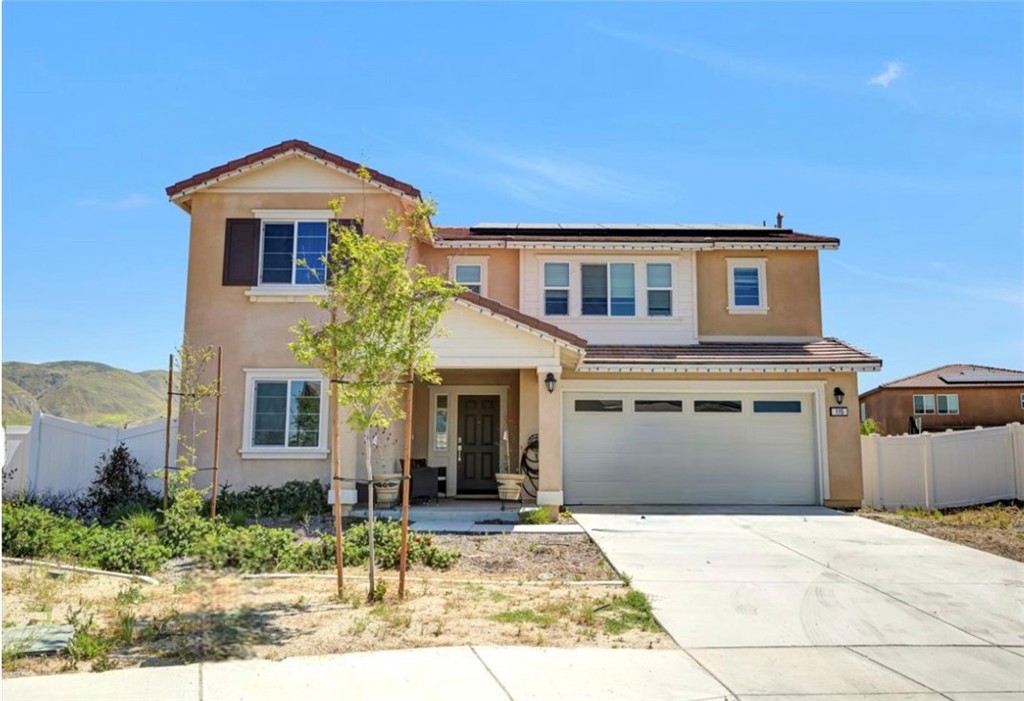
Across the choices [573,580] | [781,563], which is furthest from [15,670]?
[781,563]

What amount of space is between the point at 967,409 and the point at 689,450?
33.7m

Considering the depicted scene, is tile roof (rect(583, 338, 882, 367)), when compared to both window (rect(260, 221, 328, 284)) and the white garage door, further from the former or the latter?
window (rect(260, 221, 328, 284))

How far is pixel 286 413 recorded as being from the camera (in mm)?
14938

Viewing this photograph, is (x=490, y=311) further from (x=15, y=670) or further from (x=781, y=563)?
(x=15, y=670)

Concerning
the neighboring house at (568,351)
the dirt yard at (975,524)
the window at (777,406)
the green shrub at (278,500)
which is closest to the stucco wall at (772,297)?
the neighboring house at (568,351)

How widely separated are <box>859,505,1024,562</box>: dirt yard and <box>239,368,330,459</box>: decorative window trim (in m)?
10.7

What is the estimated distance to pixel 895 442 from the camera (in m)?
17.6

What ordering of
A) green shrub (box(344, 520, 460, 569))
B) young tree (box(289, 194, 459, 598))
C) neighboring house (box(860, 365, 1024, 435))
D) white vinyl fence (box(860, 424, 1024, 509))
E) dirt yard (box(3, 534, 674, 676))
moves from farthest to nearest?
neighboring house (box(860, 365, 1024, 435)) → white vinyl fence (box(860, 424, 1024, 509)) → green shrub (box(344, 520, 460, 569)) → young tree (box(289, 194, 459, 598)) → dirt yard (box(3, 534, 674, 676))

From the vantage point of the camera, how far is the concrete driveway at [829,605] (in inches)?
240

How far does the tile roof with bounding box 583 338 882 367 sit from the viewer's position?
53.9 feet

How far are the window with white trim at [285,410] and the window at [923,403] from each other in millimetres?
38505

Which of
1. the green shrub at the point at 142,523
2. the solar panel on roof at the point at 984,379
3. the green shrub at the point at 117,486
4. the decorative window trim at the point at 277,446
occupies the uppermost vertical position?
the solar panel on roof at the point at 984,379

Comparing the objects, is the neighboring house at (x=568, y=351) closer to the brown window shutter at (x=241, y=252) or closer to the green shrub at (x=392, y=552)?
the brown window shutter at (x=241, y=252)

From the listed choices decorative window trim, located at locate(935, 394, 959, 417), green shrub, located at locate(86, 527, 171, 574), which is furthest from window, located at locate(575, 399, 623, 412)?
decorative window trim, located at locate(935, 394, 959, 417)
